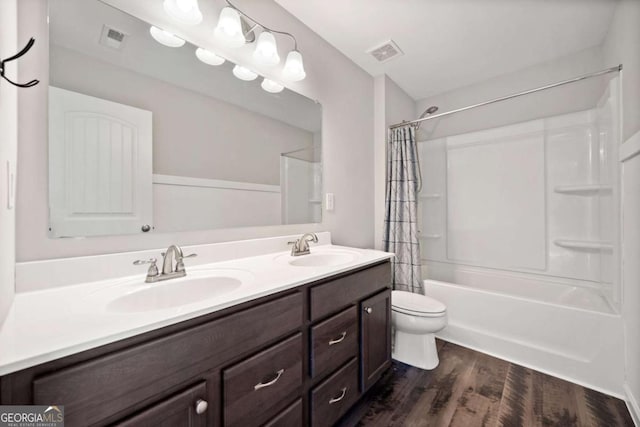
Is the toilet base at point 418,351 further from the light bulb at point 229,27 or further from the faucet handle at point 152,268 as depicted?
the light bulb at point 229,27

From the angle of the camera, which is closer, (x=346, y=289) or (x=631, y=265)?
(x=346, y=289)

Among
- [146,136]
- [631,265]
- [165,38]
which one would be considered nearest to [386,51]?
[165,38]

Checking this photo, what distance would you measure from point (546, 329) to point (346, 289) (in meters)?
1.53

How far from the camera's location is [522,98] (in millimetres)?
2291

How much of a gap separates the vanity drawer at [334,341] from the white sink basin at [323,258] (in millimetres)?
324

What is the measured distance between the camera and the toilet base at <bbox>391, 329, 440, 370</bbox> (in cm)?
171

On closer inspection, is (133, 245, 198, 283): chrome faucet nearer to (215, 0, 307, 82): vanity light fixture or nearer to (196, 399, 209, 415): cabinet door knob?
(196, 399, 209, 415): cabinet door knob

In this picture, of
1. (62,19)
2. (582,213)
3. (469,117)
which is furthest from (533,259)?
(62,19)

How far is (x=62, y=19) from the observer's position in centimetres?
87

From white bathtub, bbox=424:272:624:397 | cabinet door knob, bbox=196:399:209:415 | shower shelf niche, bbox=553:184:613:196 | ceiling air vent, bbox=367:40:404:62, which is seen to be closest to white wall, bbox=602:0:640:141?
shower shelf niche, bbox=553:184:613:196

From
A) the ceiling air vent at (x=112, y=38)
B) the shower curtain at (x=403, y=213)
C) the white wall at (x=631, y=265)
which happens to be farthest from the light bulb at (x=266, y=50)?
the white wall at (x=631, y=265)

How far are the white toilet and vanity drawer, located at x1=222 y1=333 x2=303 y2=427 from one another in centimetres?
100

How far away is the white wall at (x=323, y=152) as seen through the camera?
2.67 feet

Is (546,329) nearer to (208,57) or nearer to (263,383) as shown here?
(263,383)
